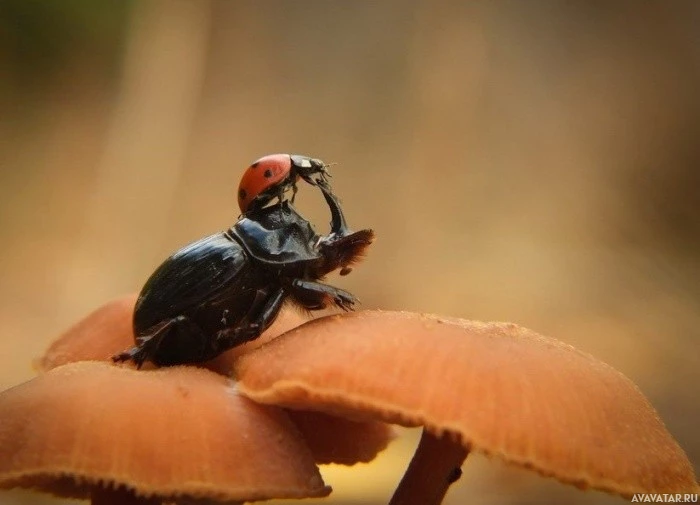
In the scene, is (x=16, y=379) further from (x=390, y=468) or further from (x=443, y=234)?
(x=443, y=234)

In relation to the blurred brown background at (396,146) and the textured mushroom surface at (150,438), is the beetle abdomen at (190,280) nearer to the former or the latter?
the textured mushroom surface at (150,438)

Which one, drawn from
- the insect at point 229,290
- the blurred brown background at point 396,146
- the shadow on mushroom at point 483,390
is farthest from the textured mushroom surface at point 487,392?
the blurred brown background at point 396,146

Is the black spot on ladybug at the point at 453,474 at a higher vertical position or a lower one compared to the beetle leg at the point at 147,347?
lower

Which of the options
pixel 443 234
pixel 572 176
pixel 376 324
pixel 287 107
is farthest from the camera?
→ pixel 287 107

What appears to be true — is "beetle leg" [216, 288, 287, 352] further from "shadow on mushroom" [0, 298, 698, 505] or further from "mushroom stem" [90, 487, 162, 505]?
"mushroom stem" [90, 487, 162, 505]

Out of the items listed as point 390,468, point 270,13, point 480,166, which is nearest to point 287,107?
point 270,13

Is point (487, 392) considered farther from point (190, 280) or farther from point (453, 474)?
point (190, 280)

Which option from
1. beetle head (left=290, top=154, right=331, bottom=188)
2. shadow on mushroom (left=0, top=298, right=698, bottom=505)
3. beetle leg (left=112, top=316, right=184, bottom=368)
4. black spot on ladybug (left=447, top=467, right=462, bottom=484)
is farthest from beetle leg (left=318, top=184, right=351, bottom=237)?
black spot on ladybug (left=447, top=467, right=462, bottom=484)
